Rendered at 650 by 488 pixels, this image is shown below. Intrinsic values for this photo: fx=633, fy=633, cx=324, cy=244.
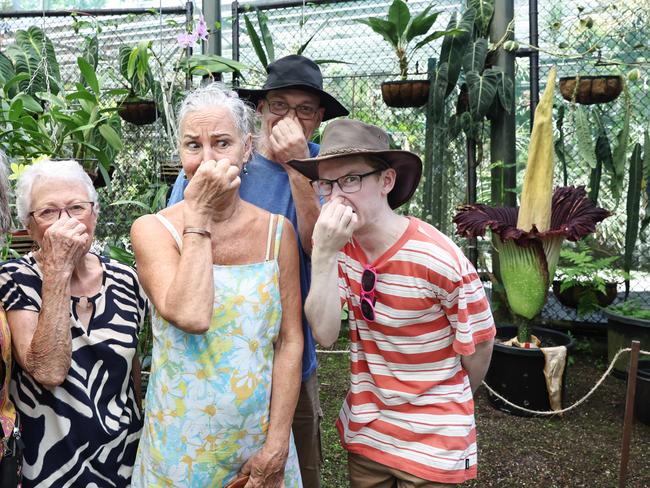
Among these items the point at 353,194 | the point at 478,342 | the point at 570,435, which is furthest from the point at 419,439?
the point at 570,435

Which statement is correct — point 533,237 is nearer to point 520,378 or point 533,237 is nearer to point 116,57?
point 520,378

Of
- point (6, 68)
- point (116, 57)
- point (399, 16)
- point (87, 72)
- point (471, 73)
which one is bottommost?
point (87, 72)

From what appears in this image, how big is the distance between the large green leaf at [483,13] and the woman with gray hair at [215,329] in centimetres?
381

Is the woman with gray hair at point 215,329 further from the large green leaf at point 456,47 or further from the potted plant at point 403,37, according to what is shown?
the large green leaf at point 456,47

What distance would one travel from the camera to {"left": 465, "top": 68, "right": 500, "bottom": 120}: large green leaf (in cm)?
462

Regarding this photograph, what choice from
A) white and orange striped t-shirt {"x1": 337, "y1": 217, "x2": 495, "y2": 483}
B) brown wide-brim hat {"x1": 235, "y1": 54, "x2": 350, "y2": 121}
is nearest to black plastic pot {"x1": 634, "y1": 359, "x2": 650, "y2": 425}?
white and orange striped t-shirt {"x1": 337, "y1": 217, "x2": 495, "y2": 483}

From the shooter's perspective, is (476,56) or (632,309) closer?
(632,309)

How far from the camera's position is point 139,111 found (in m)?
4.87

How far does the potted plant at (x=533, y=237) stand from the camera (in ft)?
12.2

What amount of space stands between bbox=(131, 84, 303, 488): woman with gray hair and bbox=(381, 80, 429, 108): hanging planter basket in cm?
348

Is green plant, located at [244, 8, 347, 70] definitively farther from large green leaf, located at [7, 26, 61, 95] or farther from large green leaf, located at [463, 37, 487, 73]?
large green leaf, located at [7, 26, 61, 95]

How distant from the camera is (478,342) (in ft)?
5.48

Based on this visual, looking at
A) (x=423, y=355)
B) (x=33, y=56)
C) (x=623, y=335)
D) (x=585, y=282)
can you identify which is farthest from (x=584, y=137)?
(x=33, y=56)

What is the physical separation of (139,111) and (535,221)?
303 centimetres
